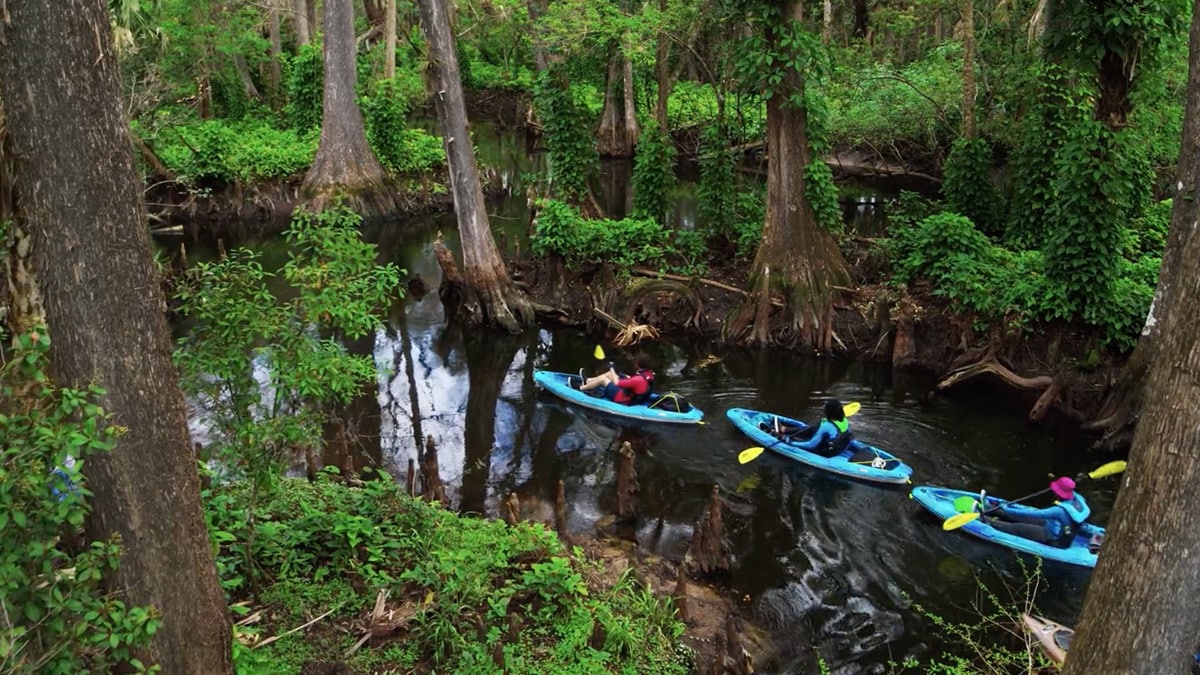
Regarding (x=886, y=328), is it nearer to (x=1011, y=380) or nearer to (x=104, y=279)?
(x=1011, y=380)

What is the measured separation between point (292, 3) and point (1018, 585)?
31.9 metres

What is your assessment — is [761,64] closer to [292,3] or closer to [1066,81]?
[1066,81]

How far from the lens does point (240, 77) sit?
96.0ft

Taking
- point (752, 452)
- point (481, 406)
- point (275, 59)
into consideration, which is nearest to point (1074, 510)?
point (752, 452)

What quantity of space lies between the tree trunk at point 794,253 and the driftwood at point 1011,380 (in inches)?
87.7

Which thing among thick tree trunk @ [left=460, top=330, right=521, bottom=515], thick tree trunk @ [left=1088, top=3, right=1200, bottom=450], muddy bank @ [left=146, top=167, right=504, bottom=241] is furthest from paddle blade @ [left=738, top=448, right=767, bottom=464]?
muddy bank @ [left=146, top=167, right=504, bottom=241]

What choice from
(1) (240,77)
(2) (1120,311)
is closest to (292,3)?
(1) (240,77)

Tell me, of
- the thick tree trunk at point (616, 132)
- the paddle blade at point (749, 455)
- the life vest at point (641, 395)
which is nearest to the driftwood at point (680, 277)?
the life vest at point (641, 395)

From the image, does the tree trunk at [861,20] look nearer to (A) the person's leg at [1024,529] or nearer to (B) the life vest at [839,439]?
(B) the life vest at [839,439]

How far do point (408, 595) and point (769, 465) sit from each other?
662 cm

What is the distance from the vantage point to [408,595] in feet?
20.2

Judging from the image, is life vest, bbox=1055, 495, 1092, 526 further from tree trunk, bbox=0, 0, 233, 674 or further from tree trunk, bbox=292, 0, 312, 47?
tree trunk, bbox=292, 0, 312, 47

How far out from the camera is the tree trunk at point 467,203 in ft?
46.4

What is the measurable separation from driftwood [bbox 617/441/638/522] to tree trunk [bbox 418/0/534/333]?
6560mm
